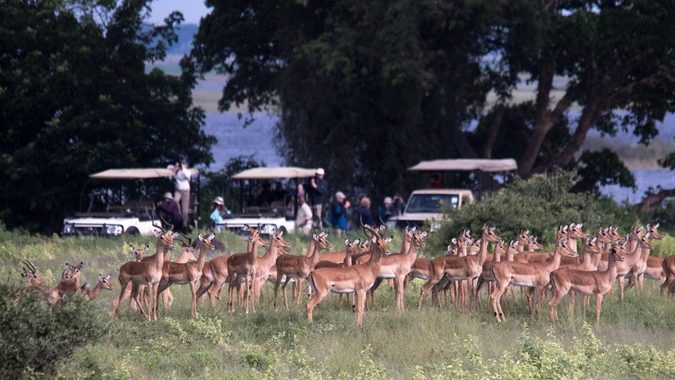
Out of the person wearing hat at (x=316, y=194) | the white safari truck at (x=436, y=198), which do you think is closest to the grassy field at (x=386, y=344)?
the white safari truck at (x=436, y=198)

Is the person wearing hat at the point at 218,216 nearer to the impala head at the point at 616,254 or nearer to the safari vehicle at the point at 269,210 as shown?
the safari vehicle at the point at 269,210

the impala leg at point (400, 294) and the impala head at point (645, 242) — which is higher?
the impala head at point (645, 242)

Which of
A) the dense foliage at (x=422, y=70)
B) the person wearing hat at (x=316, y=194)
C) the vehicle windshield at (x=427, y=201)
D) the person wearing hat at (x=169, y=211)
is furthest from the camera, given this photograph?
the dense foliage at (x=422, y=70)

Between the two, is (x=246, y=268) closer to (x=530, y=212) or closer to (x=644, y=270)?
(x=644, y=270)

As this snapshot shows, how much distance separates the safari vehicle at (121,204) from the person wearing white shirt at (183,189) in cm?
66

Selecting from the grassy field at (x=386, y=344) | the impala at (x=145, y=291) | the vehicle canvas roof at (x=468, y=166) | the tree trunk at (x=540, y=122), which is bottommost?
the grassy field at (x=386, y=344)

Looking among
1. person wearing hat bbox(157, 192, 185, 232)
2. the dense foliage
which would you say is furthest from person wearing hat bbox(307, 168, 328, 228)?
the dense foliage

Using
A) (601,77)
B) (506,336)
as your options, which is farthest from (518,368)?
(601,77)

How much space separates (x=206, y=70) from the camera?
4338 centimetres

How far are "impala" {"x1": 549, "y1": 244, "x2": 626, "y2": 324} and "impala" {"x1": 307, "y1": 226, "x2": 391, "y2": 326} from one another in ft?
7.46

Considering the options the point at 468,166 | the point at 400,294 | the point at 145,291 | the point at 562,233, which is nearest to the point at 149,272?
the point at 145,291

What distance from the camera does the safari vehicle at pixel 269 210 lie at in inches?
1252

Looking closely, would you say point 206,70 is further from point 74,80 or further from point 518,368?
point 518,368

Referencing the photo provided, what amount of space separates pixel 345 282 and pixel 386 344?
178cm
